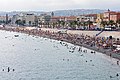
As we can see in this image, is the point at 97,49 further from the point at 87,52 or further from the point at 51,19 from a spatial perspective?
the point at 51,19

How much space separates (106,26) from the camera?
345 ft

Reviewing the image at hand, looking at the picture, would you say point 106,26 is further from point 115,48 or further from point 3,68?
point 3,68

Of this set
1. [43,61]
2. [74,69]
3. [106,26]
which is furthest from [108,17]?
[74,69]

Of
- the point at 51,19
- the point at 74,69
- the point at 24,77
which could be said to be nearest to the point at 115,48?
Result: the point at 74,69

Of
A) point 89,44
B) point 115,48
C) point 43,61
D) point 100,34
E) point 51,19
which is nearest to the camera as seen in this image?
point 43,61

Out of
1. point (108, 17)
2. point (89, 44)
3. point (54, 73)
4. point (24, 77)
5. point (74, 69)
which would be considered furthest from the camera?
point (108, 17)

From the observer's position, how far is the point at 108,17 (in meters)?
119

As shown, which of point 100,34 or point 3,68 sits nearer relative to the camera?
point 3,68

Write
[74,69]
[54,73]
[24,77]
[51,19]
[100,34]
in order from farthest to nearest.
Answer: [51,19], [100,34], [74,69], [54,73], [24,77]

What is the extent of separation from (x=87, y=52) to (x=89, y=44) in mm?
9633

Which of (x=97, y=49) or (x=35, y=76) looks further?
(x=97, y=49)

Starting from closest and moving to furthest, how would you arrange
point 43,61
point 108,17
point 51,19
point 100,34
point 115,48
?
point 43,61 → point 115,48 → point 100,34 → point 108,17 → point 51,19

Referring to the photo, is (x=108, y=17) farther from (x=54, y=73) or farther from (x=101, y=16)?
(x=54, y=73)

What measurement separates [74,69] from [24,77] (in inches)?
317
